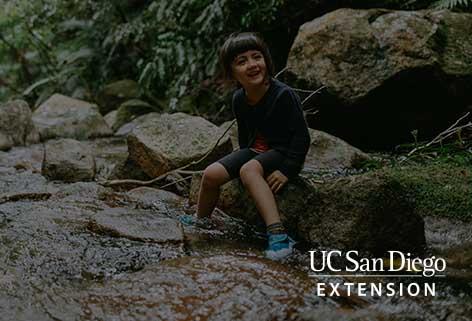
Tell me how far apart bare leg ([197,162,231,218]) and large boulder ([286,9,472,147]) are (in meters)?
2.12

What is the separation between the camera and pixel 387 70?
4484mm

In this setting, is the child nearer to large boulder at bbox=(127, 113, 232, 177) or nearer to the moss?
the moss

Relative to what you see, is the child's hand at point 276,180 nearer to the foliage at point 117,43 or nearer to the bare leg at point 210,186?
the bare leg at point 210,186

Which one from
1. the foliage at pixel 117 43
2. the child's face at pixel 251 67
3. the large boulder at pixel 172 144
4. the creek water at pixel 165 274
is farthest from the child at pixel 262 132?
the foliage at pixel 117 43

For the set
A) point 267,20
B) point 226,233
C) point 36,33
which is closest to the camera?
point 226,233

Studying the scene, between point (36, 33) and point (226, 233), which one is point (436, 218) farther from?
point (36, 33)

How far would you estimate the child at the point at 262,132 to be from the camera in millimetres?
2695

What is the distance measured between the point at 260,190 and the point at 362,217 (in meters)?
0.50

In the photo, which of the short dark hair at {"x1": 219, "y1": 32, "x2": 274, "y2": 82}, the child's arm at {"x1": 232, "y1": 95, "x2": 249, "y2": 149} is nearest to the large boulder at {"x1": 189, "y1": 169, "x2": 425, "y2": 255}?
the child's arm at {"x1": 232, "y1": 95, "x2": 249, "y2": 149}

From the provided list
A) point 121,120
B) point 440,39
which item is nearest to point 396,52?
point 440,39

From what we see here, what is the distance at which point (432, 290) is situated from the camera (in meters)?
2.05

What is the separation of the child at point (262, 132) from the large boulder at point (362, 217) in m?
0.16

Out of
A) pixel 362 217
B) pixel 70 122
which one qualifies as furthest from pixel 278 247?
pixel 70 122

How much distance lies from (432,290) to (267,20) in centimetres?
466
